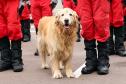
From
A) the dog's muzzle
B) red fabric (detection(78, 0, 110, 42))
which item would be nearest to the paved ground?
red fabric (detection(78, 0, 110, 42))

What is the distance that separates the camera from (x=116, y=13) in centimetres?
931

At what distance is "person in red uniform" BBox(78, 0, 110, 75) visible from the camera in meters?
7.53

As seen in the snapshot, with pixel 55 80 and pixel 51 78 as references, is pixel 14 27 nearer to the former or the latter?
pixel 51 78

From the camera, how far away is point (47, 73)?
796 cm

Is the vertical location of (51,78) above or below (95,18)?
below

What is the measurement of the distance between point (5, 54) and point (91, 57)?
1.59 meters

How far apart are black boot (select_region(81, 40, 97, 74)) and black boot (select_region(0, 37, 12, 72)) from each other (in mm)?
1427

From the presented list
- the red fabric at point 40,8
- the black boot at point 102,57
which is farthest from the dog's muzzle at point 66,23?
the red fabric at point 40,8

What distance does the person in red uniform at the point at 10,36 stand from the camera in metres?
7.94

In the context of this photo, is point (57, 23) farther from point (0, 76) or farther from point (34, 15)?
point (34, 15)

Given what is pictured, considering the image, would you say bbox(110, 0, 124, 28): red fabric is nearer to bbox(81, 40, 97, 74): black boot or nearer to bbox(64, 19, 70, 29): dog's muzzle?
bbox(81, 40, 97, 74): black boot

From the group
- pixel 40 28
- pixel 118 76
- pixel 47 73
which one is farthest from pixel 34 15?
pixel 118 76

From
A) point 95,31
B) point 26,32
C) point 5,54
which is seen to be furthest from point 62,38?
point 26,32

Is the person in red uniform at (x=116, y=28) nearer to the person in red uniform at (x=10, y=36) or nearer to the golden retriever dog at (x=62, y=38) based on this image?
the golden retriever dog at (x=62, y=38)
